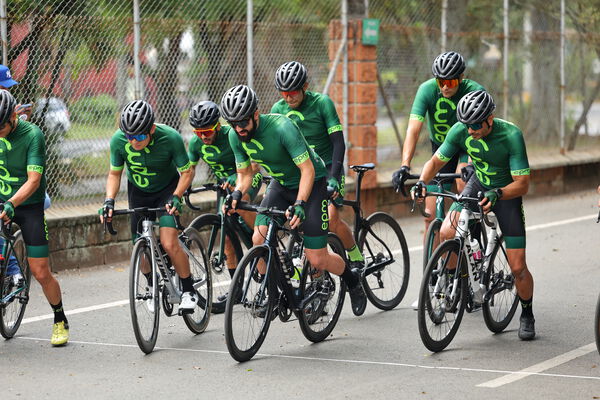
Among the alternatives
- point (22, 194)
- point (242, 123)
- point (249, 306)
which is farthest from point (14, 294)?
point (242, 123)

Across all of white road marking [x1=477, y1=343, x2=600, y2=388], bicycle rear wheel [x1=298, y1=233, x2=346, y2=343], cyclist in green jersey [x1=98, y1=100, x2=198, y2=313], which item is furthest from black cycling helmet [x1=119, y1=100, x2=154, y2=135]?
white road marking [x1=477, y1=343, x2=600, y2=388]

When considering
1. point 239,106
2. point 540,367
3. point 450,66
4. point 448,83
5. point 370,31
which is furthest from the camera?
point 370,31

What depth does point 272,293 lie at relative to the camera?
306 inches

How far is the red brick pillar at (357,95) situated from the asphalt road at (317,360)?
16.4 feet

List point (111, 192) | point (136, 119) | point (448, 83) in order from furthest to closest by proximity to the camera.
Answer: point (448, 83)
point (111, 192)
point (136, 119)

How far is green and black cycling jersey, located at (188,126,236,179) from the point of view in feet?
30.3

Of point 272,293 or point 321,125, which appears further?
point 321,125

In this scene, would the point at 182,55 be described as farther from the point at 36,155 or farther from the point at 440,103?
the point at 36,155

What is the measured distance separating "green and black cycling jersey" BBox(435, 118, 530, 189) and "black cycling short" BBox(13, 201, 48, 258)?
3089mm

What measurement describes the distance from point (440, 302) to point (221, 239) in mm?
2009

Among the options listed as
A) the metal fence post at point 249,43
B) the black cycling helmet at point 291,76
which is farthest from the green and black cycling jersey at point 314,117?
the metal fence post at point 249,43

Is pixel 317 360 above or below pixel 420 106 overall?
below

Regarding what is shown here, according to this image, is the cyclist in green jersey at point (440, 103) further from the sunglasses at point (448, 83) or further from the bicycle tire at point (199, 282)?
the bicycle tire at point (199, 282)

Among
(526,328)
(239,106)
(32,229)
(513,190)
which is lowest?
(526,328)
